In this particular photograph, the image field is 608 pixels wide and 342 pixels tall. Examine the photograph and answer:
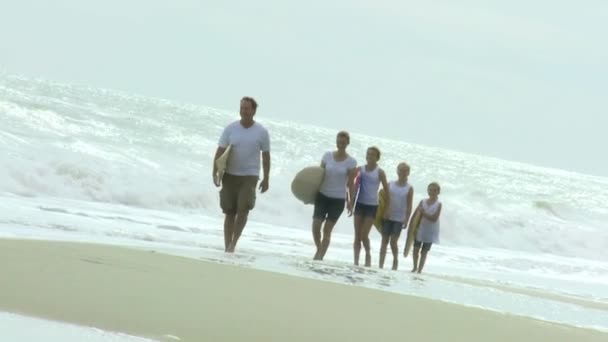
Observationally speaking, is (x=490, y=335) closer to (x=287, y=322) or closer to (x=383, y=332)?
(x=383, y=332)

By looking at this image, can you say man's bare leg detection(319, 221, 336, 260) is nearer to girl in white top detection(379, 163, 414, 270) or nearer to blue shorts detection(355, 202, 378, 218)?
blue shorts detection(355, 202, 378, 218)

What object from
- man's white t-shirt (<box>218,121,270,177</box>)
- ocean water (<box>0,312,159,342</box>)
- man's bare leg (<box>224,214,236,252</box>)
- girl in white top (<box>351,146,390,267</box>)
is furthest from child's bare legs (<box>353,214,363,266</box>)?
ocean water (<box>0,312,159,342</box>)

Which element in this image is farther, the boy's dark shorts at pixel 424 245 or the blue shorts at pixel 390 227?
the boy's dark shorts at pixel 424 245

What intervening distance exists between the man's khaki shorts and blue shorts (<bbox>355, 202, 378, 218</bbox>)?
1.94 meters

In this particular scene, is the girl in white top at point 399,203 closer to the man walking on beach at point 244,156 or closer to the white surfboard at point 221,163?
the man walking on beach at point 244,156

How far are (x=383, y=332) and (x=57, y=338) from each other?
2082mm

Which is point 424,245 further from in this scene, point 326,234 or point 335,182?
point 335,182

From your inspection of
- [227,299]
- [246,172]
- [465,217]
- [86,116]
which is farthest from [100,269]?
[86,116]

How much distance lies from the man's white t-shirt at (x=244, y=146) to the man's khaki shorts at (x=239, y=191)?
65 mm

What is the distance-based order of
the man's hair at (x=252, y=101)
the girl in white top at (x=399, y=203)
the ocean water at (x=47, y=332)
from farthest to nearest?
the girl in white top at (x=399, y=203)
the man's hair at (x=252, y=101)
the ocean water at (x=47, y=332)

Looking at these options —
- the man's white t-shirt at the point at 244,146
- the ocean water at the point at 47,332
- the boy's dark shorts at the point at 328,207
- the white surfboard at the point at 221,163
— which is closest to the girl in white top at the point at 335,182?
the boy's dark shorts at the point at 328,207

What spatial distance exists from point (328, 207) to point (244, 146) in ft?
5.73

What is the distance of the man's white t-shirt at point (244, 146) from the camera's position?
1153 centimetres

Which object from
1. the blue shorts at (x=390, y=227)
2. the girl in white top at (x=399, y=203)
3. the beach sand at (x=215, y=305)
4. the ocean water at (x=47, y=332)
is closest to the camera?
the ocean water at (x=47, y=332)
